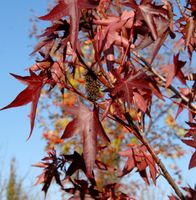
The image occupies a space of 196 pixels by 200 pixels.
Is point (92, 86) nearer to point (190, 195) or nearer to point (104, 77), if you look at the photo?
point (104, 77)

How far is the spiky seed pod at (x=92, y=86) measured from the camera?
3.38ft

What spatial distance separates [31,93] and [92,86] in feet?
0.56

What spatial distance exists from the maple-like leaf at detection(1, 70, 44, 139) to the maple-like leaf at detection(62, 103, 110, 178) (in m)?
0.09

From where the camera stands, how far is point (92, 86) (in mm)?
1053

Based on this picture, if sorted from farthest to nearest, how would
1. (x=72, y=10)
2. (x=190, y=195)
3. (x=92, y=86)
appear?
(x=190, y=195) → (x=92, y=86) → (x=72, y=10)

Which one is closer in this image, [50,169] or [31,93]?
[31,93]

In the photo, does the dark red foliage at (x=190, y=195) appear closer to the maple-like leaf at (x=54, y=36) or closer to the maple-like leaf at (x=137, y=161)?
the maple-like leaf at (x=137, y=161)

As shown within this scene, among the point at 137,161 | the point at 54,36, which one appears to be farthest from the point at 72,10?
the point at 137,161

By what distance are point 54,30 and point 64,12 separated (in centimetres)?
14

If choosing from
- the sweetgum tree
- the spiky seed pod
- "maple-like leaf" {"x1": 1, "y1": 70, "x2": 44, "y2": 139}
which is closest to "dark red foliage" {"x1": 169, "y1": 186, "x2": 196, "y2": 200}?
the sweetgum tree

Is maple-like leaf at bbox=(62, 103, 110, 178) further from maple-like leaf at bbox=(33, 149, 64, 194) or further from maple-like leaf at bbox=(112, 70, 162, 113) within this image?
maple-like leaf at bbox=(33, 149, 64, 194)

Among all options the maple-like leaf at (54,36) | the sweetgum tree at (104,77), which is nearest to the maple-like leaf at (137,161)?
the sweetgum tree at (104,77)

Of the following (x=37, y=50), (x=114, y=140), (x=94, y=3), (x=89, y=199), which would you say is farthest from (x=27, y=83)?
(x=114, y=140)

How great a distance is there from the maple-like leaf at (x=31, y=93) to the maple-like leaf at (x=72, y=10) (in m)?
0.16
